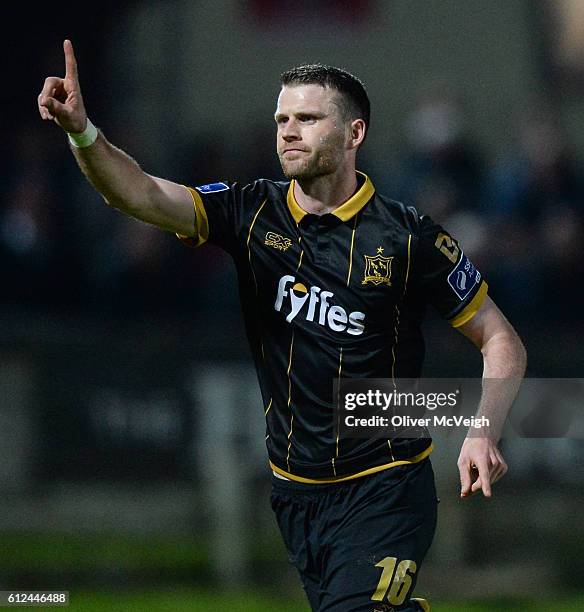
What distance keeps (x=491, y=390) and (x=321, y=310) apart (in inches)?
28.3

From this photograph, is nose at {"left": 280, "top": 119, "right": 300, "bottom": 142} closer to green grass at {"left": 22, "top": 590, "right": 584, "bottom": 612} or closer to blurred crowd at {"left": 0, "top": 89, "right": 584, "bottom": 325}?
green grass at {"left": 22, "top": 590, "right": 584, "bottom": 612}

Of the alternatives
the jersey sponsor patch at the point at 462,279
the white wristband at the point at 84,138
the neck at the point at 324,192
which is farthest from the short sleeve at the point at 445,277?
the white wristband at the point at 84,138

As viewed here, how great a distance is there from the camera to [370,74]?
13586mm

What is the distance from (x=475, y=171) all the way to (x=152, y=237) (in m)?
2.65

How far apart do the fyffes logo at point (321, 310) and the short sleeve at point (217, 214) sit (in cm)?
31

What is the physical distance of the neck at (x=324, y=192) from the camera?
588 cm

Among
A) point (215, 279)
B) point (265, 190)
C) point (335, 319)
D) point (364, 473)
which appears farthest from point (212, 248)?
point (364, 473)

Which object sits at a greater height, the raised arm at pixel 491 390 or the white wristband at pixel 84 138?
the white wristband at pixel 84 138

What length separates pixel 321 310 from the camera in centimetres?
576

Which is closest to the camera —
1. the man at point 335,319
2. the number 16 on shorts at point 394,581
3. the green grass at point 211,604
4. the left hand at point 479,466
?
the left hand at point 479,466

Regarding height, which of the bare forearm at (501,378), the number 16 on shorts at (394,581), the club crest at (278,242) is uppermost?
the club crest at (278,242)

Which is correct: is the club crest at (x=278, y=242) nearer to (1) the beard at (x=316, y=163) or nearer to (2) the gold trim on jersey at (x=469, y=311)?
(1) the beard at (x=316, y=163)

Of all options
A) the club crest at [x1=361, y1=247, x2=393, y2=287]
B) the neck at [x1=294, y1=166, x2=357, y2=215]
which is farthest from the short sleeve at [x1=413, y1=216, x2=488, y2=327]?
the neck at [x1=294, y1=166, x2=357, y2=215]

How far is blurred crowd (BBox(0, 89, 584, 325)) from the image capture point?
1124 centimetres
